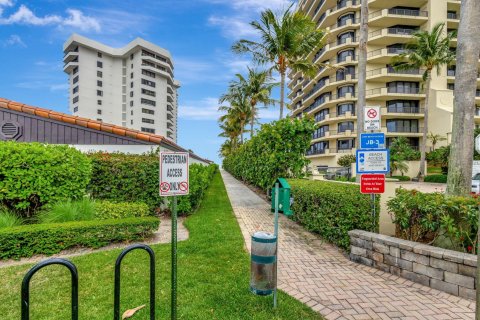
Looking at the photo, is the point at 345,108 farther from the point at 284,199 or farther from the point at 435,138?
the point at 284,199

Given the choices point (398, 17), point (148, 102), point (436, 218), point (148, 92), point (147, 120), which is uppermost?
point (398, 17)

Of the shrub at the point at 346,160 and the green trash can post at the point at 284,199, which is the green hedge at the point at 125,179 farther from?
the shrub at the point at 346,160

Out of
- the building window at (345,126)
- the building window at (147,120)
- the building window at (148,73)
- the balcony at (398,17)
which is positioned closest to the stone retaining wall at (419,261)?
the building window at (345,126)

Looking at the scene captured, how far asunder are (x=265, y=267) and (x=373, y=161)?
3660mm

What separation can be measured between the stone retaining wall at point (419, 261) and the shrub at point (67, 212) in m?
6.95

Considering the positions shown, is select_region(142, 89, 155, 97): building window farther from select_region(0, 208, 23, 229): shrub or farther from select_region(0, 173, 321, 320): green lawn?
select_region(0, 173, 321, 320): green lawn

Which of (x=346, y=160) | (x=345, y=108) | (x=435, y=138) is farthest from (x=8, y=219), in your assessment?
(x=435, y=138)

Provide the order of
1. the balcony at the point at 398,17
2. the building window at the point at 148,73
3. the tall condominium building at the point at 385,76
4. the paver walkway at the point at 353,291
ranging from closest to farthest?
the paver walkway at the point at 353,291, the balcony at the point at 398,17, the tall condominium building at the point at 385,76, the building window at the point at 148,73

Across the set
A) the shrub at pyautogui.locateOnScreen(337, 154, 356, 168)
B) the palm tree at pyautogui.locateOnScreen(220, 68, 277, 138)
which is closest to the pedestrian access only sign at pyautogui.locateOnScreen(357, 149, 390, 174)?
the palm tree at pyautogui.locateOnScreen(220, 68, 277, 138)

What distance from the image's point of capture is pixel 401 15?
38.4 m

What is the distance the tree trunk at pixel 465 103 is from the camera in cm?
533

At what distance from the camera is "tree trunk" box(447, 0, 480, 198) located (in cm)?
533

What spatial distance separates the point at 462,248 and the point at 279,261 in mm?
3292

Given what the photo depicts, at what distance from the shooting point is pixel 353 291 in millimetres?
4254
